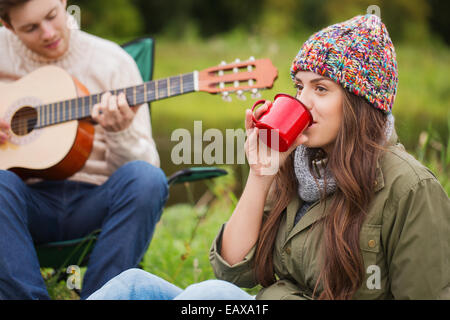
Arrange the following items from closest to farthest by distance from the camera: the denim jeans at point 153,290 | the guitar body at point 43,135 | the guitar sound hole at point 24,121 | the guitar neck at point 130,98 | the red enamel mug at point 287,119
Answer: the denim jeans at point 153,290 < the red enamel mug at point 287,119 < the guitar neck at point 130,98 < the guitar body at point 43,135 < the guitar sound hole at point 24,121

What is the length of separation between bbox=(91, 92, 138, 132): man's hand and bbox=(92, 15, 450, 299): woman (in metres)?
0.82

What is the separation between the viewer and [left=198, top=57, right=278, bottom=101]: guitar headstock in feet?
6.53

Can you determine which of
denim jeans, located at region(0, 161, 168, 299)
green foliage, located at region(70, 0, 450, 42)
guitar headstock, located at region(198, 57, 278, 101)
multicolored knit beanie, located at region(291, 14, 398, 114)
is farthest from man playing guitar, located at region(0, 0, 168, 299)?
green foliage, located at region(70, 0, 450, 42)

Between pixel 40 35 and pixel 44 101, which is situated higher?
pixel 40 35

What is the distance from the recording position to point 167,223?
3.46 metres

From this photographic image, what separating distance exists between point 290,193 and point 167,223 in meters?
2.04

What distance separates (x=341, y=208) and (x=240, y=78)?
0.83 meters

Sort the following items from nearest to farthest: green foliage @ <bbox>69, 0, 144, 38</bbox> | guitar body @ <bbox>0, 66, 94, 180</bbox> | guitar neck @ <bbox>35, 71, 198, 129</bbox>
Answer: guitar neck @ <bbox>35, 71, 198, 129</bbox> < guitar body @ <bbox>0, 66, 94, 180</bbox> < green foliage @ <bbox>69, 0, 144, 38</bbox>

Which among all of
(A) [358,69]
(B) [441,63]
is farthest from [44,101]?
(B) [441,63]

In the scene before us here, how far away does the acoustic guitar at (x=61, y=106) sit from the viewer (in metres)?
2.08

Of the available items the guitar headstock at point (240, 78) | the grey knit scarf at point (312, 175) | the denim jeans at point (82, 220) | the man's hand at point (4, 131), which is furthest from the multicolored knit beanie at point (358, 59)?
the man's hand at point (4, 131)

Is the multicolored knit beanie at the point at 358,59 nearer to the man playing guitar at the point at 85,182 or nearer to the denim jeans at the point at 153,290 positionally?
the denim jeans at the point at 153,290

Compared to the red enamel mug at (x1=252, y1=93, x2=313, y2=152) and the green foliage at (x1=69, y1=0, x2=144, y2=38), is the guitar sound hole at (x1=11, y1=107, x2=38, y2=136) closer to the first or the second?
the red enamel mug at (x1=252, y1=93, x2=313, y2=152)
